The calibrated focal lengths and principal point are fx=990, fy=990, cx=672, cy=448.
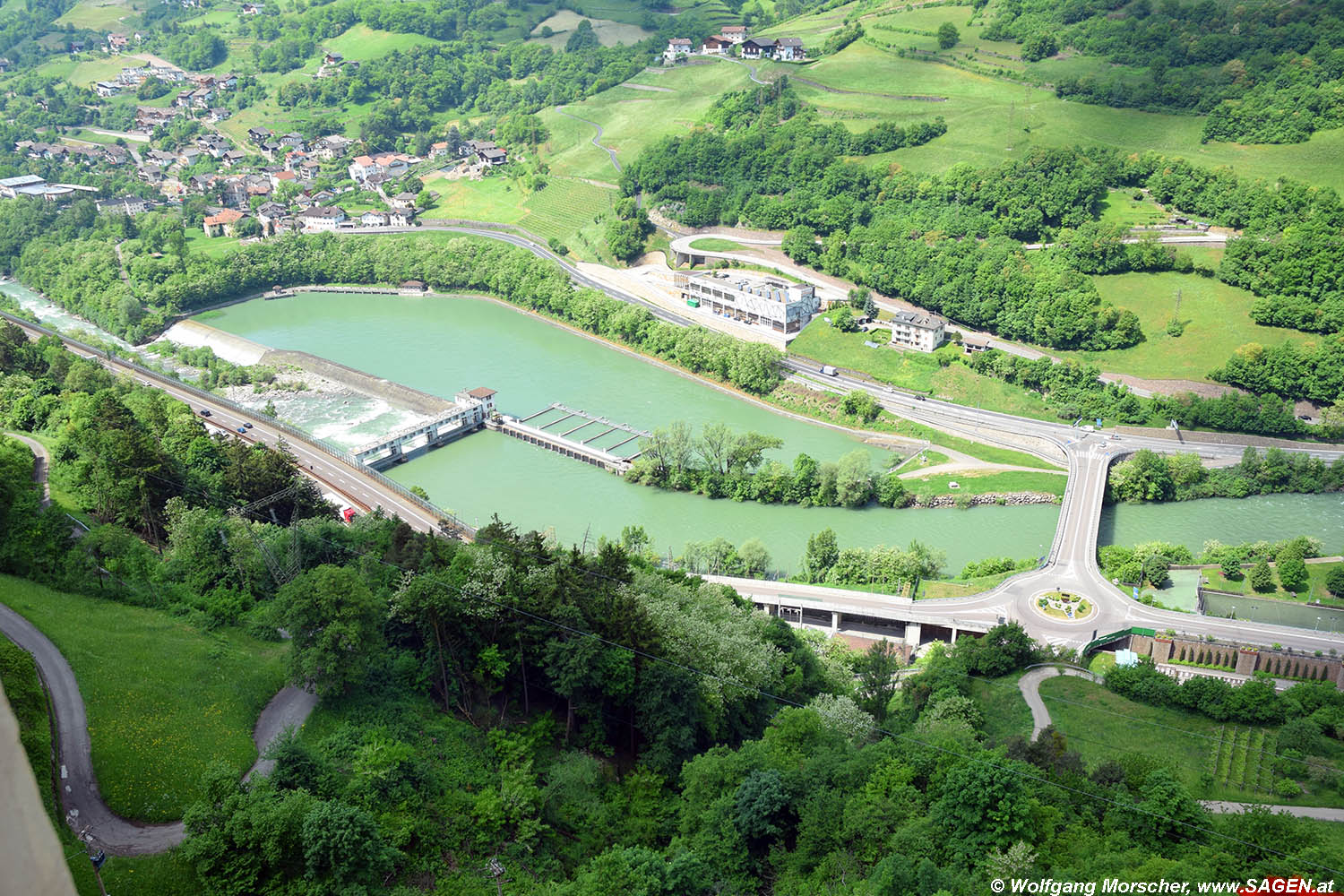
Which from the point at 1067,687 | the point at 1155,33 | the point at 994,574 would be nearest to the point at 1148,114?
the point at 1155,33

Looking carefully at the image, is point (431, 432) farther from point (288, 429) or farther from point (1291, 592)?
point (1291, 592)

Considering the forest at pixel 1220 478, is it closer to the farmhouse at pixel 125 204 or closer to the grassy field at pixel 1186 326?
the grassy field at pixel 1186 326

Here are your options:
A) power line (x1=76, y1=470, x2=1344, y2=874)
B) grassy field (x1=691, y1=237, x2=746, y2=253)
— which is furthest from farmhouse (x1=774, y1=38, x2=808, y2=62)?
power line (x1=76, y1=470, x2=1344, y2=874)

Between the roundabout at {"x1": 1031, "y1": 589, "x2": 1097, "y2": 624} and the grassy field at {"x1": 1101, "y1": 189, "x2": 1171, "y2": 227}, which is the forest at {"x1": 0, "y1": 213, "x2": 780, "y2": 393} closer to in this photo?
the roundabout at {"x1": 1031, "y1": 589, "x2": 1097, "y2": 624}

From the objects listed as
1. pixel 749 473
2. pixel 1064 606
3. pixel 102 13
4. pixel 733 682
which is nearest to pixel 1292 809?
pixel 1064 606

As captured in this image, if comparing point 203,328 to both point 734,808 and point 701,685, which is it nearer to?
point 701,685
